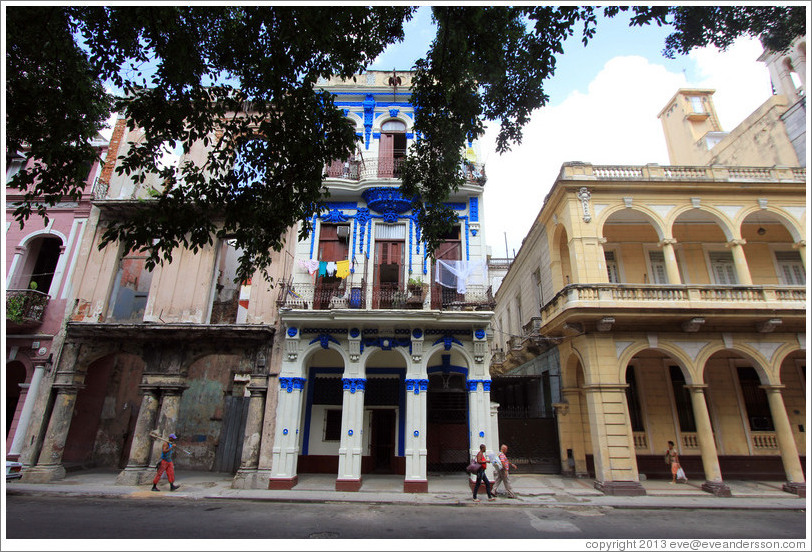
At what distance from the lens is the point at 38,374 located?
13.3m

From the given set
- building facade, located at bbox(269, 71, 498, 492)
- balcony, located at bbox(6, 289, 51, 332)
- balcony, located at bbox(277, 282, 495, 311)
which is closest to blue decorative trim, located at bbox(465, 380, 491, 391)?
building facade, located at bbox(269, 71, 498, 492)

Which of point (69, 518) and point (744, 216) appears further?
point (744, 216)

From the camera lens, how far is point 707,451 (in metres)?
12.1

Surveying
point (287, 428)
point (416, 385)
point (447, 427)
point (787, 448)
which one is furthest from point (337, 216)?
point (787, 448)

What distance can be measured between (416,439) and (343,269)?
5.86m

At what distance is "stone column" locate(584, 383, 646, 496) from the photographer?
1155 cm

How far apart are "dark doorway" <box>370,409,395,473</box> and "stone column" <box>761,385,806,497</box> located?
1214 cm

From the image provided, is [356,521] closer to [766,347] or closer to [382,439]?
[382,439]

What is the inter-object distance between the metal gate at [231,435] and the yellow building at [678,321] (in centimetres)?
1026

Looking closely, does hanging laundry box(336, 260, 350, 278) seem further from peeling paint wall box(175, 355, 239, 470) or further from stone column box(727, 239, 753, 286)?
stone column box(727, 239, 753, 286)

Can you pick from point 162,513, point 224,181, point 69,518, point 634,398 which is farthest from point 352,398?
point 634,398

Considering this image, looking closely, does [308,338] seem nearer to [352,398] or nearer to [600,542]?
[352,398]

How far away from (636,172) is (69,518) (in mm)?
18604

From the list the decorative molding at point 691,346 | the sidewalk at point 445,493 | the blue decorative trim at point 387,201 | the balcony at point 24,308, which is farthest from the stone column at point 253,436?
the decorative molding at point 691,346
